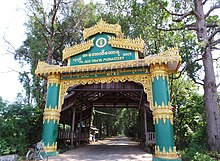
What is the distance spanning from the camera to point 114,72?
7.35 metres

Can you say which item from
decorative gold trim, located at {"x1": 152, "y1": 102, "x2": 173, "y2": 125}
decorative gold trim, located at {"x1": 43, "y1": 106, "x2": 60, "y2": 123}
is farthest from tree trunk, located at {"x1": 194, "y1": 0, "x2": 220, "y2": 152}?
decorative gold trim, located at {"x1": 43, "y1": 106, "x2": 60, "y2": 123}

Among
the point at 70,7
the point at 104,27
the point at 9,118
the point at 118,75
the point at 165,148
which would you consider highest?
the point at 70,7

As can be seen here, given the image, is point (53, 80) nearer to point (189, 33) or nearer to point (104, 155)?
point (104, 155)

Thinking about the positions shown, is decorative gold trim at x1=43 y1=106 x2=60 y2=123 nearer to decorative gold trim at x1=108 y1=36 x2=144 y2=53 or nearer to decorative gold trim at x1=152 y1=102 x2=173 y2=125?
decorative gold trim at x1=108 y1=36 x2=144 y2=53

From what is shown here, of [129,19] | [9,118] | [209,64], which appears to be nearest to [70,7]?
[129,19]

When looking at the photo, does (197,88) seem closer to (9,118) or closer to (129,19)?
(129,19)

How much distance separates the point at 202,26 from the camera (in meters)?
7.82

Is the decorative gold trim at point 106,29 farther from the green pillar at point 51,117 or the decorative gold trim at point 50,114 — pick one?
the decorative gold trim at point 50,114

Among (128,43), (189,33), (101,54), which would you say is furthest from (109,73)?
(189,33)

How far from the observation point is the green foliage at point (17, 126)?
6.81m

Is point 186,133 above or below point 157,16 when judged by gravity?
below

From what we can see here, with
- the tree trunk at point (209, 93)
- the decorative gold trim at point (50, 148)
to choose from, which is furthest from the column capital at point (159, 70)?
the decorative gold trim at point (50, 148)

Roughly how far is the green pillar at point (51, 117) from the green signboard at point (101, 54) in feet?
4.00

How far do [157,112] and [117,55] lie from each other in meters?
2.87
